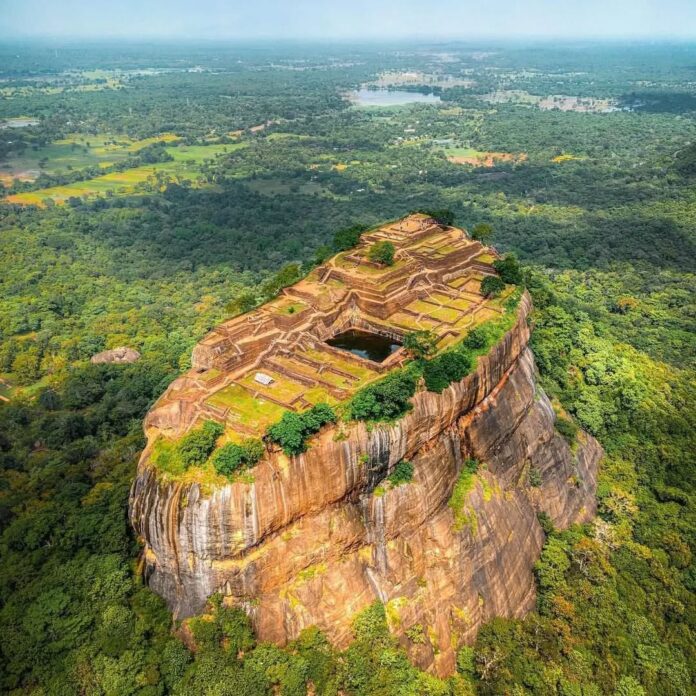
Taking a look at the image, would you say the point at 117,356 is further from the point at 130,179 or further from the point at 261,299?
the point at 130,179

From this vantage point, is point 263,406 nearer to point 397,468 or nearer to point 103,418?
point 397,468

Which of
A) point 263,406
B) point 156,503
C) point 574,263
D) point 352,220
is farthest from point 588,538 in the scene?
point 352,220

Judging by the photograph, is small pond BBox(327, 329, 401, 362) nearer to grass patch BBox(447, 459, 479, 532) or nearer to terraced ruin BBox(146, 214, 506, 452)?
terraced ruin BBox(146, 214, 506, 452)

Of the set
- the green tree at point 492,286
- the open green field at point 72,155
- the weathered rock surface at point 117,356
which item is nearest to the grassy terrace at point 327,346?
the green tree at point 492,286

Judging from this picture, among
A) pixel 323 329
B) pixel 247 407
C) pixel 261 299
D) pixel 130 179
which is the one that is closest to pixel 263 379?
pixel 247 407

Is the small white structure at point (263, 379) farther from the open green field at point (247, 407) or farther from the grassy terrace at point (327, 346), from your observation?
the open green field at point (247, 407)

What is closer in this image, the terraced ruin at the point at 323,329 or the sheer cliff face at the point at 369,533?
the sheer cliff face at the point at 369,533

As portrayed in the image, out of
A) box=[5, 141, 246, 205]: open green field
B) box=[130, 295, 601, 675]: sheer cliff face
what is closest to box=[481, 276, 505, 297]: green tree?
box=[130, 295, 601, 675]: sheer cliff face
